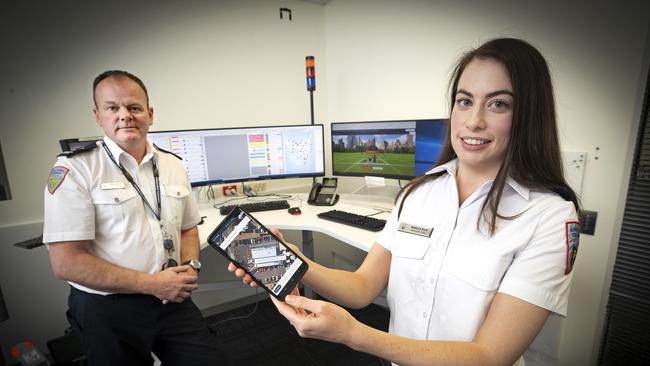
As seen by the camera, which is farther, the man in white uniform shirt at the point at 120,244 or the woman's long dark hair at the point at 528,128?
the man in white uniform shirt at the point at 120,244

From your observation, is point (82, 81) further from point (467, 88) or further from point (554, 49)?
point (554, 49)

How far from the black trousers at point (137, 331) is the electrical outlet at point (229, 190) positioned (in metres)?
1.16

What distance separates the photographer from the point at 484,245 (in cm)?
79

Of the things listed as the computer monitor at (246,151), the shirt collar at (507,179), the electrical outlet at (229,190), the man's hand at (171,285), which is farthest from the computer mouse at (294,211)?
the shirt collar at (507,179)

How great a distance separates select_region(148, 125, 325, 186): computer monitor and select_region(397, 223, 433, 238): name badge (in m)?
1.50

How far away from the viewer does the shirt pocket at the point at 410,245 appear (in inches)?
34.9

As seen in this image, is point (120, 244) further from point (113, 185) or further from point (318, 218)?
point (318, 218)

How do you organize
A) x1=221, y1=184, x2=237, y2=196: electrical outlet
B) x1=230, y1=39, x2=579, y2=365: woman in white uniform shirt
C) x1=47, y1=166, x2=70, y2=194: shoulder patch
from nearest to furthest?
x1=230, y1=39, x2=579, y2=365: woman in white uniform shirt < x1=47, y1=166, x2=70, y2=194: shoulder patch < x1=221, y1=184, x2=237, y2=196: electrical outlet

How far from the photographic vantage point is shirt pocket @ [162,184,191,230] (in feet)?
4.76

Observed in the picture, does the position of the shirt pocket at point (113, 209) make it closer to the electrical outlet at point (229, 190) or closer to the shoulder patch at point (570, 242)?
the electrical outlet at point (229, 190)

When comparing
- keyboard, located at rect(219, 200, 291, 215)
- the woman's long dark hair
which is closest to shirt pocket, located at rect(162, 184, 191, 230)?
keyboard, located at rect(219, 200, 291, 215)

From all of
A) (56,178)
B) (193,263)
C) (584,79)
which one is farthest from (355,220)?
(56,178)

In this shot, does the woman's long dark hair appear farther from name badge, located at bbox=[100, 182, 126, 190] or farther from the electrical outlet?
the electrical outlet

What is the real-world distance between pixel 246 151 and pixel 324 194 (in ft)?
2.07
